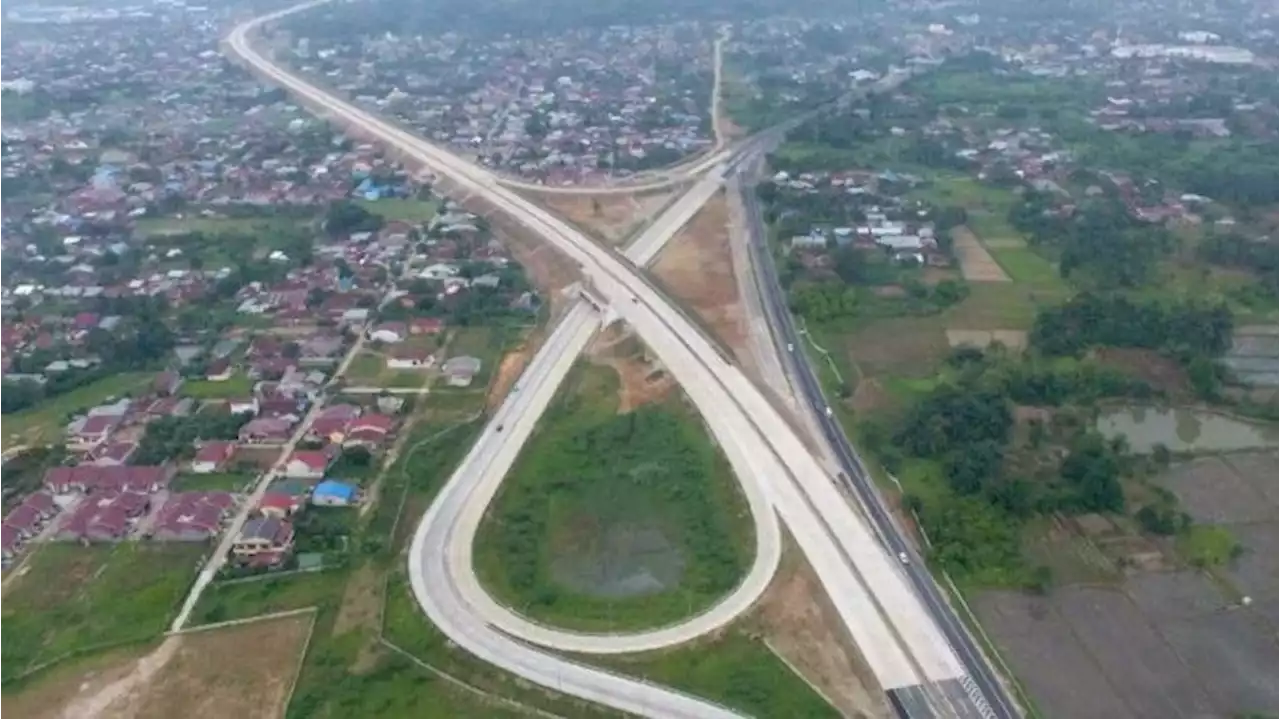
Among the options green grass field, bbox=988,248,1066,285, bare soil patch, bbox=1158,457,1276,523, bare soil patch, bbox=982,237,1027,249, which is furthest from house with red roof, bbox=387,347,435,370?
bare soil patch, bbox=982,237,1027,249

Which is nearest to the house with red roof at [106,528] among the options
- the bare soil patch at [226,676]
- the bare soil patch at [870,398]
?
the bare soil patch at [226,676]

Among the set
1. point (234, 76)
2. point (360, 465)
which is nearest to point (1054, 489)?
point (360, 465)

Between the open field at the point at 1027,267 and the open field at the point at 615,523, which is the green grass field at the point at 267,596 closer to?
the open field at the point at 615,523

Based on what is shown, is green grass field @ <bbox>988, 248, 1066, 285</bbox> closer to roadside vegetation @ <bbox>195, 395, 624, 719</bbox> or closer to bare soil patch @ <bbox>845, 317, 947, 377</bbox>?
bare soil patch @ <bbox>845, 317, 947, 377</bbox>

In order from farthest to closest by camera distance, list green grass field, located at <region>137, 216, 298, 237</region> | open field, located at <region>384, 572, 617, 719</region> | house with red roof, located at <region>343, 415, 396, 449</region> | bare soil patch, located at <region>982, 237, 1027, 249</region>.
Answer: green grass field, located at <region>137, 216, 298, 237</region>
bare soil patch, located at <region>982, 237, 1027, 249</region>
house with red roof, located at <region>343, 415, 396, 449</region>
open field, located at <region>384, 572, 617, 719</region>

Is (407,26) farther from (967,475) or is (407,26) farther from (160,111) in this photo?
(967,475)

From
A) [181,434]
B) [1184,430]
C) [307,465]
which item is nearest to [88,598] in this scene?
[307,465]
